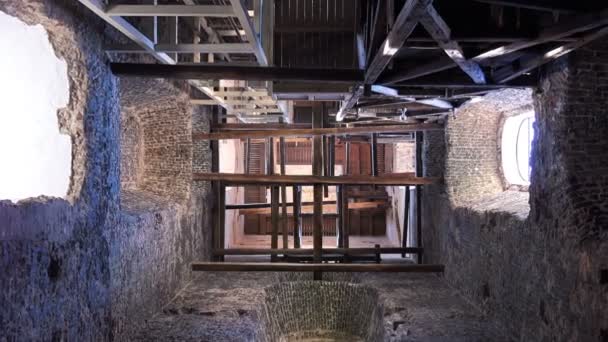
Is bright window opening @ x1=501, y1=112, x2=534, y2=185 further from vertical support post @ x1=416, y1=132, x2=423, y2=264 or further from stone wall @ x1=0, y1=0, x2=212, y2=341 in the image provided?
stone wall @ x1=0, y1=0, x2=212, y2=341

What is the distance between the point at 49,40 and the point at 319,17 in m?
3.18

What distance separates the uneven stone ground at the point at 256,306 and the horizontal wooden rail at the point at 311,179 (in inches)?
57.9

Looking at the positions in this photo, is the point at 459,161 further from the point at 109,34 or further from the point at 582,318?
the point at 109,34

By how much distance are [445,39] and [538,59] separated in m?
1.10

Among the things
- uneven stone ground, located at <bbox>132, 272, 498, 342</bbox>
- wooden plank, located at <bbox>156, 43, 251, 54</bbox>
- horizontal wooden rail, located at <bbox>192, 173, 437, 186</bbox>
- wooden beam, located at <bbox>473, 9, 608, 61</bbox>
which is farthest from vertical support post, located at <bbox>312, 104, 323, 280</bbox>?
wooden beam, located at <bbox>473, 9, 608, 61</bbox>

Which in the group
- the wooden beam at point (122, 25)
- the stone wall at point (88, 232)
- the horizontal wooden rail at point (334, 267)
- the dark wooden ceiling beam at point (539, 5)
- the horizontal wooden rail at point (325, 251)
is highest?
the dark wooden ceiling beam at point (539, 5)

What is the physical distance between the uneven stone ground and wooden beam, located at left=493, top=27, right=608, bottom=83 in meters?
2.59

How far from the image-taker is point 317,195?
7730mm

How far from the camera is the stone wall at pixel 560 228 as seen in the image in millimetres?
3738

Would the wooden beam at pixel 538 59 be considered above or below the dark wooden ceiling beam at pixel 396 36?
above

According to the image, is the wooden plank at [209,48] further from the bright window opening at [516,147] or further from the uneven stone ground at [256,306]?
the bright window opening at [516,147]

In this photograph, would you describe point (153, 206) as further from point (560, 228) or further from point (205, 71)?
point (560, 228)

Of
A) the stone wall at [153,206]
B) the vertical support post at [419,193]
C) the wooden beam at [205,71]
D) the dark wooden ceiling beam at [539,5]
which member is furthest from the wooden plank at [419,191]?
the dark wooden ceiling beam at [539,5]

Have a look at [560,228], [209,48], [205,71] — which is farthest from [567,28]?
[205,71]
